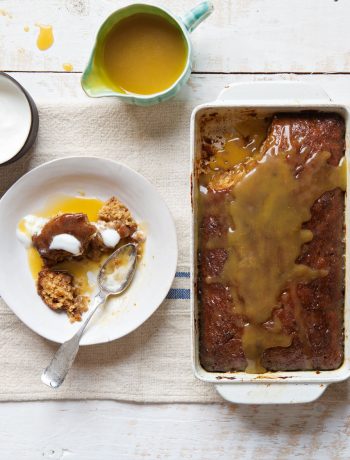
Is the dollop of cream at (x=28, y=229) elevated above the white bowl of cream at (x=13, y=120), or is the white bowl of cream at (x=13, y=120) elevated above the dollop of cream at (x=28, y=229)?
the white bowl of cream at (x=13, y=120)

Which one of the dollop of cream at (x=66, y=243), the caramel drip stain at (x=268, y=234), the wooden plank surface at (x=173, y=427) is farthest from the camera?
the wooden plank surface at (x=173, y=427)

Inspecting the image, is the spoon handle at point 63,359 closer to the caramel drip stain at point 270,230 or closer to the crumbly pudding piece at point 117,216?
the crumbly pudding piece at point 117,216

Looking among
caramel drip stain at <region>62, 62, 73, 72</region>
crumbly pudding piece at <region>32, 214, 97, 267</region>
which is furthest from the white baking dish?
caramel drip stain at <region>62, 62, 73, 72</region>

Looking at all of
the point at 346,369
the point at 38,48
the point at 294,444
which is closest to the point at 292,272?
the point at 346,369

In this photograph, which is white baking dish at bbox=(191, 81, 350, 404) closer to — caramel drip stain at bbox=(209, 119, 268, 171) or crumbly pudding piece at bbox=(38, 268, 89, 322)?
caramel drip stain at bbox=(209, 119, 268, 171)

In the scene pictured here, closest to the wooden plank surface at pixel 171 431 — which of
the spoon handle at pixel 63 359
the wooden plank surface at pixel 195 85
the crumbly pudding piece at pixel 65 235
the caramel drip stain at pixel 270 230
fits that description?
the spoon handle at pixel 63 359

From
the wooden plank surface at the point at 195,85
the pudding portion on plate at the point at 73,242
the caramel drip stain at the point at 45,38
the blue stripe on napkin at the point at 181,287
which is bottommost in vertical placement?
the blue stripe on napkin at the point at 181,287
